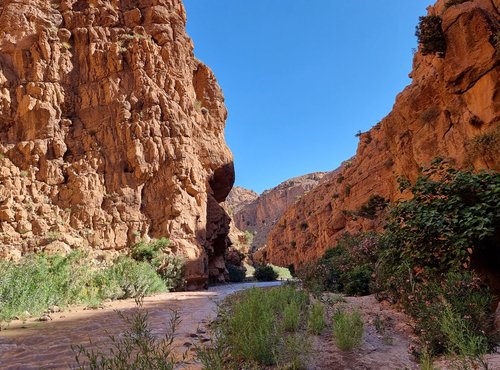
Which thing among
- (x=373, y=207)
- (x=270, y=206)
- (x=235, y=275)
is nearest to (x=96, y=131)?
(x=235, y=275)

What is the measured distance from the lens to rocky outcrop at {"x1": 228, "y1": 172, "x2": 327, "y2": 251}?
89144mm

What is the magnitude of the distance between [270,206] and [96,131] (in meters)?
73.6

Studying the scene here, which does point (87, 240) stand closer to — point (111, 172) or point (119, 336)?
point (111, 172)

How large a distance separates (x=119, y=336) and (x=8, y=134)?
19018 millimetres

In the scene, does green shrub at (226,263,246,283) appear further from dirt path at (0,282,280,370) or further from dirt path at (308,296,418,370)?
dirt path at (308,296,418,370)

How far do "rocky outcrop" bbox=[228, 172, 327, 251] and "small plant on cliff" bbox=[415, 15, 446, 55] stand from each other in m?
74.1

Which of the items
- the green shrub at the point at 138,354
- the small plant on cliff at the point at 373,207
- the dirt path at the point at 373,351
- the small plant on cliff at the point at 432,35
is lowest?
the dirt path at the point at 373,351

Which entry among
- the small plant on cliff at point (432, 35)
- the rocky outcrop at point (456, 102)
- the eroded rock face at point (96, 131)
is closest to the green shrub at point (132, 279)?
the eroded rock face at point (96, 131)

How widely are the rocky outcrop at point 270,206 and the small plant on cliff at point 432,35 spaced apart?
243ft

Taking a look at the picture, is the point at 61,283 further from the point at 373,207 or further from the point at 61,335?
the point at 373,207

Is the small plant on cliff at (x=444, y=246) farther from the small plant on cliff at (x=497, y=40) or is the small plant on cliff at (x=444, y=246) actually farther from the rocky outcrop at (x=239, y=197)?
the rocky outcrop at (x=239, y=197)

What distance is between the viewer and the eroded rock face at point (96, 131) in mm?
18312

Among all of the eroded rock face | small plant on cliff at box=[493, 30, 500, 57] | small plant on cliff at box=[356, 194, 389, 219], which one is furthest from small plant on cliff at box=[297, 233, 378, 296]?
small plant on cliff at box=[356, 194, 389, 219]

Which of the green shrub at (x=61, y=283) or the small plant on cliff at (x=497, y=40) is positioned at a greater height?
the small plant on cliff at (x=497, y=40)
